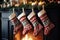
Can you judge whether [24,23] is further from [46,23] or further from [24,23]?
[46,23]

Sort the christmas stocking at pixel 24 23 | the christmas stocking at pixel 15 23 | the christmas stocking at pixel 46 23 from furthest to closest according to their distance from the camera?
1. the christmas stocking at pixel 15 23
2. the christmas stocking at pixel 24 23
3. the christmas stocking at pixel 46 23

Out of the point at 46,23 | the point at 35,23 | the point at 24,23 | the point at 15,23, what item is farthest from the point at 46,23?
the point at 15,23

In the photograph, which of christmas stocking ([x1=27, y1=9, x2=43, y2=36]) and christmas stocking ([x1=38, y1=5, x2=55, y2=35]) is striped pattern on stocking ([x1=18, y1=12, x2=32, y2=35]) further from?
christmas stocking ([x1=38, y1=5, x2=55, y2=35])

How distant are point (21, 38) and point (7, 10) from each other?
0.49 meters

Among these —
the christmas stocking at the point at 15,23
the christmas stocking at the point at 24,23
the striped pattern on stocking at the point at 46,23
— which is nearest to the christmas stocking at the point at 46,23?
the striped pattern on stocking at the point at 46,23

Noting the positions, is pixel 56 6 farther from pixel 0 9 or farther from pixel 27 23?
pixel 0 9

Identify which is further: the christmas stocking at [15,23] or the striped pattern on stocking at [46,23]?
the christmas stocking at [15,23]

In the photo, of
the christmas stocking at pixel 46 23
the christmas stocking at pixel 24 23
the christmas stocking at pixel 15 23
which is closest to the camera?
the christmas stocking at pixel 46 23

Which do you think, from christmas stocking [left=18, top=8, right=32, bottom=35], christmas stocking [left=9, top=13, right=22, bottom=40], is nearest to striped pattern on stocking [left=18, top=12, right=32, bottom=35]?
christmas stocking [left=18, top=8, right=32, bottom=35]

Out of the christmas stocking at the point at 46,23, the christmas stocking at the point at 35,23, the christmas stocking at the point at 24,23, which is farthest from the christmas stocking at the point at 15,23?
the christmas stocking at the point at 46,23

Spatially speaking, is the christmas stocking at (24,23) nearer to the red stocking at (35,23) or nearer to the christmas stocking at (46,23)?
the red stocking at (35,23)

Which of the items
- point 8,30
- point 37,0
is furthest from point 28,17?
point 8,30

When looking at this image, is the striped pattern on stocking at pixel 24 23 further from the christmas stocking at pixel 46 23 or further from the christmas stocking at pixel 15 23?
the christmas stocking at pixel 46 23

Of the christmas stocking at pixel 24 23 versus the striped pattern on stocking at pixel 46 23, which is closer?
the striped pattern on stocking at pixel 46 23
